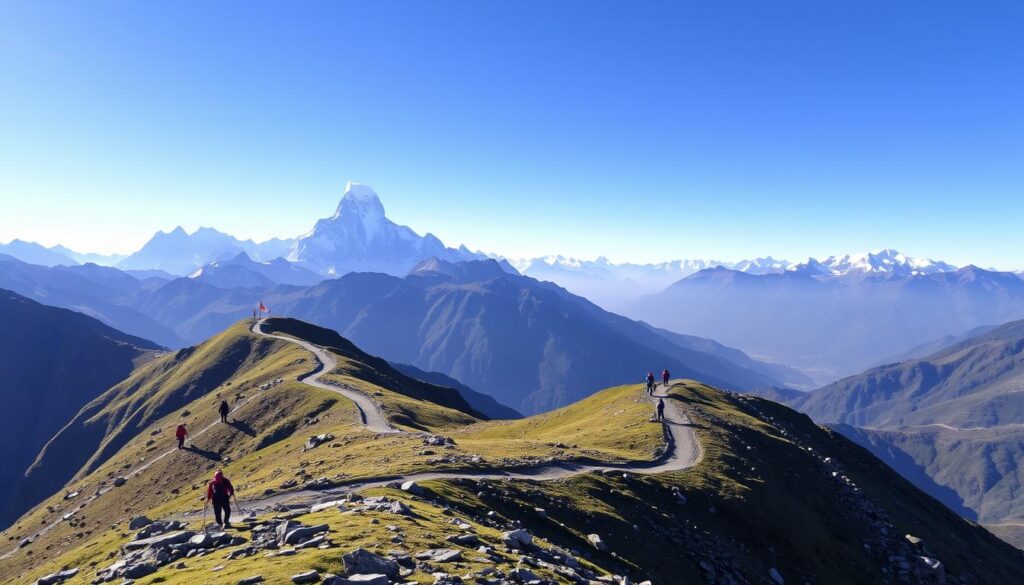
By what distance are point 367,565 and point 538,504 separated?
20088 mm

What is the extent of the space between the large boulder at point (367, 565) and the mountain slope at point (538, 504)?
65 cm

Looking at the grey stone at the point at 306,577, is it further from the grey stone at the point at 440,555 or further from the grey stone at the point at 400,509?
the grey stone at the point at 400,509

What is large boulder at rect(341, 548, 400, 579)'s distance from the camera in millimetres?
19859

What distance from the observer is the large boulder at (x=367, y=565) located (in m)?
19.9

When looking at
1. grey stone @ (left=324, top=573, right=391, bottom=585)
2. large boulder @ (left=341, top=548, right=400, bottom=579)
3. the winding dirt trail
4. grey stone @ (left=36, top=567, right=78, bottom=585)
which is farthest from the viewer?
the winding dirt trail

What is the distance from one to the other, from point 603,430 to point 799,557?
2407 centimetres

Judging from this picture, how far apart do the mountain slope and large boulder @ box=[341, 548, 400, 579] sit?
25.5 inches

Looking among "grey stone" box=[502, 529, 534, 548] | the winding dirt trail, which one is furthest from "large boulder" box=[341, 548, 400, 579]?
the winding dirt trail

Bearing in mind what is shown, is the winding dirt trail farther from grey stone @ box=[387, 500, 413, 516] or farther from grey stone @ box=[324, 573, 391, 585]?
grey stone @ box=[324, 573, 391, 585]

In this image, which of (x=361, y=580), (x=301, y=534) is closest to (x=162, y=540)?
(x=301, y=534)

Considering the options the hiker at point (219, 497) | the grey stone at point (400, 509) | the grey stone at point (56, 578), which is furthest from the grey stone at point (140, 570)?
the grey stone at point (400, 509)

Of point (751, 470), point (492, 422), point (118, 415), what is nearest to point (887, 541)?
point (751, 470)

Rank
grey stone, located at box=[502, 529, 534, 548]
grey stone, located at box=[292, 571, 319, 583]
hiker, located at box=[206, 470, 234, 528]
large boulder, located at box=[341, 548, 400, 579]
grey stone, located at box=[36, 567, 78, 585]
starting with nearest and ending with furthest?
grey stone, located at box=[292, 571, 319, 583] → large boulder, located at box=[341, 548, 400, 579] → grey stone, located at box=[502, 529, 534, 548] → hiker, located at box=[206, 470, 234, 528] → grey stone, located at box=[36, 567, 78, 585]

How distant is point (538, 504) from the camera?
1507 inches
